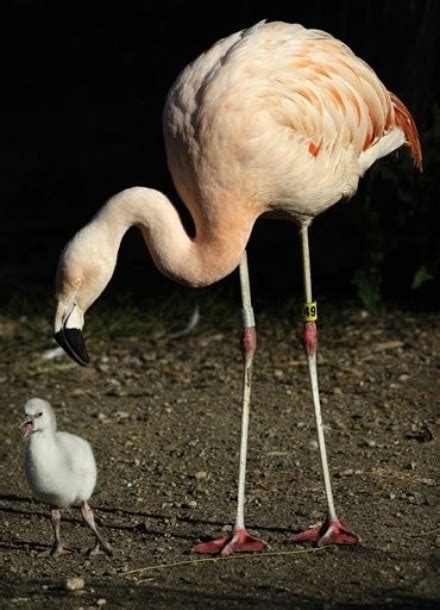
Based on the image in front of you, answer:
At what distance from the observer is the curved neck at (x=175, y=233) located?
17.7 feet

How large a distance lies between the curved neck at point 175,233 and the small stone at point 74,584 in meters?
1.28

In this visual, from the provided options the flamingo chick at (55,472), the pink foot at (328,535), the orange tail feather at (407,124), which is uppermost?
the orange tail feather at (407,124)

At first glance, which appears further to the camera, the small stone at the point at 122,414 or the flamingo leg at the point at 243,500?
the small stone at the point at 122,414

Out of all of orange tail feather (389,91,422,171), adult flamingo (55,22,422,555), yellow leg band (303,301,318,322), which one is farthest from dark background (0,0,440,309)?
adult flamingo (55,22,422,555)

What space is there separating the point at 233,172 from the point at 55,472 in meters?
1.39

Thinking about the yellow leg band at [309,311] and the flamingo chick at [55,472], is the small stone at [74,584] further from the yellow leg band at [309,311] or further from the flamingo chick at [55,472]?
the yellow leg band at [309,311]

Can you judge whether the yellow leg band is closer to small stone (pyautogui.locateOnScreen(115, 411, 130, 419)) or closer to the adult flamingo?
the adult flamingo

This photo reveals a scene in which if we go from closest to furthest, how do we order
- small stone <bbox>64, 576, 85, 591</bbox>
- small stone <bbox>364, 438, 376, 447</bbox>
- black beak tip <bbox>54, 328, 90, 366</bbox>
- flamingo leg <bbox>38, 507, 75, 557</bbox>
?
1. small stone <bbox>64, 576, 85, 591</bbox>
2. black beak tip <bbox>54, 328, 90, 366</bbox>
3. flamingo leg <bbox>38, 507, 75, 557</bbox>
4. small stone <bbox>364, 438, 376, 447</bbox>

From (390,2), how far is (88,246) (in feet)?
14.6

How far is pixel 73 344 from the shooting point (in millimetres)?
5344

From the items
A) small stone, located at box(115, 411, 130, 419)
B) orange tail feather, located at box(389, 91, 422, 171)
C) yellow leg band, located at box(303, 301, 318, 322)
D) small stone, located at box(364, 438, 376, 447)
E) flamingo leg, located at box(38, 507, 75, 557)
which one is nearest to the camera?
flamingo leg, located at box(38, 507, 75, 557)

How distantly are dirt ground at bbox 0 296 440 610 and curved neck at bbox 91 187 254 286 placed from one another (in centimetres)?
116

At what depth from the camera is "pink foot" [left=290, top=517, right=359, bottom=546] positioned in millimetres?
5504

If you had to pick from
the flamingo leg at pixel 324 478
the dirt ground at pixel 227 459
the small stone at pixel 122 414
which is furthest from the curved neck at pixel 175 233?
the small stone at pixel 122 414
